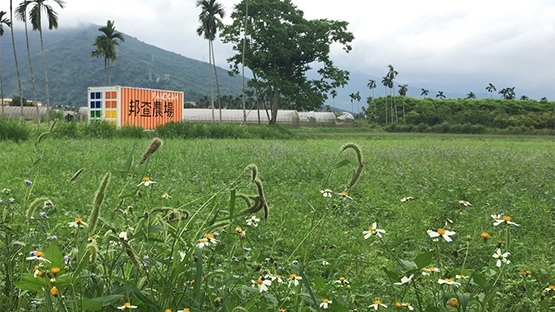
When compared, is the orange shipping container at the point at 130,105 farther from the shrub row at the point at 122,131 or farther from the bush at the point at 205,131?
the shrub row at the point at 122,131

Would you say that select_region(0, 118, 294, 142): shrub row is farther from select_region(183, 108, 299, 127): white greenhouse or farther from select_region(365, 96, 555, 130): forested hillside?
select_region(365, 96, 555, 130): forested hillside

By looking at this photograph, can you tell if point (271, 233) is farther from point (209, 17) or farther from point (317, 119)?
point (317, 119)

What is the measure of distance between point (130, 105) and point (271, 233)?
21603 millimetres

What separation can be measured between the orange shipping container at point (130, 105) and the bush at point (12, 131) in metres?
9.64

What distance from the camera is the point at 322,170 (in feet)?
28.6

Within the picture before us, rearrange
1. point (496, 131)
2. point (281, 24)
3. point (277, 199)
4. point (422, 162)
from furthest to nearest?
point (496, 131)
point (281, 24)
point (422, 162)
point (277, 199)

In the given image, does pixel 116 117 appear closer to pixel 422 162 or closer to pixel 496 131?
pixel 422 162

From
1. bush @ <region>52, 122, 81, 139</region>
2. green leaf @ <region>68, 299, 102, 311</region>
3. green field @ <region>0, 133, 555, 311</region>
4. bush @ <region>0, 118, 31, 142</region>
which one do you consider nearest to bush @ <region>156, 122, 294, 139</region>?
bush @ <region>52, 122, 81, 139</region>

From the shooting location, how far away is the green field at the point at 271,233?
181cm

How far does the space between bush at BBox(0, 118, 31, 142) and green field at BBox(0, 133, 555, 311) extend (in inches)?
113

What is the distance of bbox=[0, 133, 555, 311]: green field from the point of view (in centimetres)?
181

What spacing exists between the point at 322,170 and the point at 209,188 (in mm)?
2614

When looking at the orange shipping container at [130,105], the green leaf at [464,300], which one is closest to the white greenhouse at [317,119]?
the orange shipping container at [130,105]

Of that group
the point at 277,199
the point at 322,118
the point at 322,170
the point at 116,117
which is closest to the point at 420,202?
the point at 277,199
